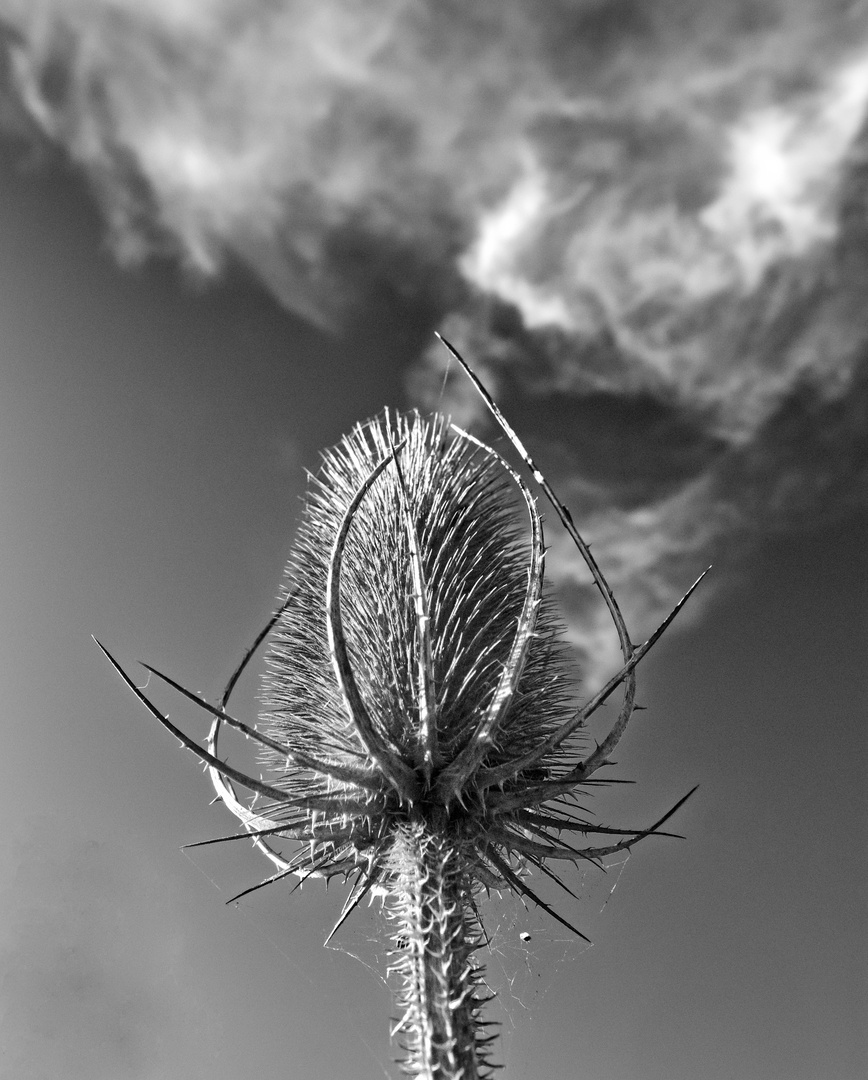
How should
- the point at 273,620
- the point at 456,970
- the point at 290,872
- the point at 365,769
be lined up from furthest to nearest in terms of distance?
the point at 273,620 → the point at 290,872 → the point at 365,769 → the point at 456,970

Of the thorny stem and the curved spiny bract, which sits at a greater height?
the curved spiny bract

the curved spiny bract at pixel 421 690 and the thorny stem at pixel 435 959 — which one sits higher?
the curved spiny bract at pixel 421 690

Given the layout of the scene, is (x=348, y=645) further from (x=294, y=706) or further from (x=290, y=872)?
(x=290, y=872)

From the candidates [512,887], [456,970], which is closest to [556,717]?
[512,887]

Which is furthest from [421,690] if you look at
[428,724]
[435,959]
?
[435,959]

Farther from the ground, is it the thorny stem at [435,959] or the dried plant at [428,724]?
the dried plant at [428,724]

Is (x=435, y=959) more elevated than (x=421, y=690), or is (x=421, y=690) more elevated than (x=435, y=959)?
(x=421, y=690)

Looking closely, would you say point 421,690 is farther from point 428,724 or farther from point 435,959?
point 435,959

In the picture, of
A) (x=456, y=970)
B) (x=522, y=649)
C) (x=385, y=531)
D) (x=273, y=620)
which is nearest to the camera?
(x=456, y=970)
